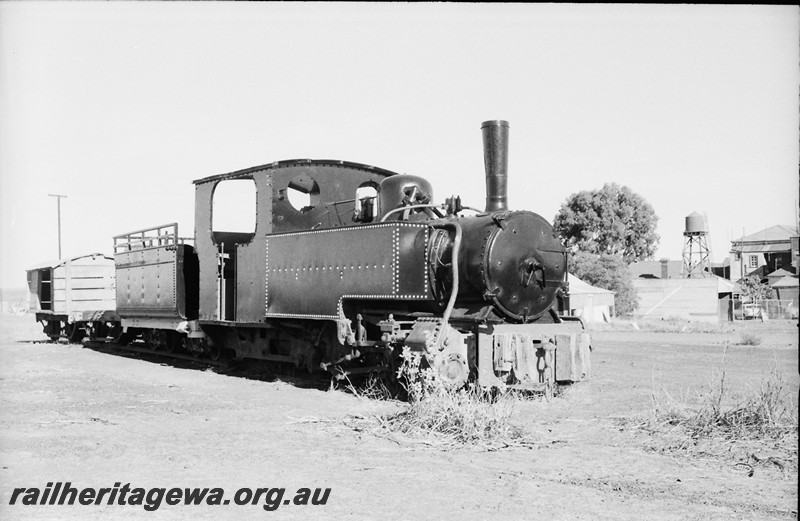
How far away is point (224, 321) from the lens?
11.4 meters

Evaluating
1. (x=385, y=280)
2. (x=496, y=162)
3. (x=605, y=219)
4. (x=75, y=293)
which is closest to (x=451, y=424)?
(x=385, y=280)

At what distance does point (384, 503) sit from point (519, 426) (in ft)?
7.97

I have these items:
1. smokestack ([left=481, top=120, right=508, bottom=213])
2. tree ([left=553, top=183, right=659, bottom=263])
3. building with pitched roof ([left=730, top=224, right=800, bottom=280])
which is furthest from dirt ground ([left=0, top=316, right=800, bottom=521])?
building with pitched roof ([left=730, top=224, right=800, bottom=280])

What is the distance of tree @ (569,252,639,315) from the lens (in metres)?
43.2

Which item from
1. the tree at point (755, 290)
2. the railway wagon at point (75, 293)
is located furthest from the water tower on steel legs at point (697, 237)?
the railway wagon at point (75, 293)

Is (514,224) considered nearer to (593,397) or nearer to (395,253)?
(395,253)

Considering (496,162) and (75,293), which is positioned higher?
(496,162)

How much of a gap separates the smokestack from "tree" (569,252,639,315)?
3568 centimetres

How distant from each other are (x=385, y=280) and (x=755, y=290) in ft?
157

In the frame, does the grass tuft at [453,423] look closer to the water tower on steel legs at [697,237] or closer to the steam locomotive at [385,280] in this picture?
the steam locomotive at [385,280]

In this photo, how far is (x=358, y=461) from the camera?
227 inches

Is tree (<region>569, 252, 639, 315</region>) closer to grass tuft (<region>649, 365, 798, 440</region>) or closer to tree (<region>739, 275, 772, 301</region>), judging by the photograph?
tree (<region>739, 275, 772, 301</region>)

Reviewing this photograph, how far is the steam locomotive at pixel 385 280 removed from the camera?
8.23 meters

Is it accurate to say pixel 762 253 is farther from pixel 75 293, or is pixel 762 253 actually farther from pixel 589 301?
pixel 75 293
